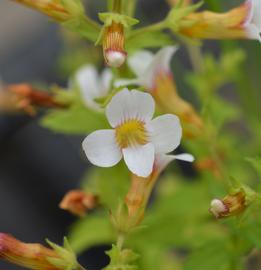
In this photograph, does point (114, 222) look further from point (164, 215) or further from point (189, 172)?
point (189, 172)

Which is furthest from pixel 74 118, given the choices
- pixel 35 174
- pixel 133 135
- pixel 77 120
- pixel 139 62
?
pixel 35 174

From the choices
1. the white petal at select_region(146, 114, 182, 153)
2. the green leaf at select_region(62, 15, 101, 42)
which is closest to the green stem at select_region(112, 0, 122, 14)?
the green leaf at select_region(62, 15, 101, 42)

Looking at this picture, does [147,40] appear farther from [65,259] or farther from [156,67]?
[65,259]

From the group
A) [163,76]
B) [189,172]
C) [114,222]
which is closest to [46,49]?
[189,172]

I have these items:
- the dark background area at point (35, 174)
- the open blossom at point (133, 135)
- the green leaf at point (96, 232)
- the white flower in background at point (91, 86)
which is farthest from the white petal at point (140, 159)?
the dark background area at point (35, 174)

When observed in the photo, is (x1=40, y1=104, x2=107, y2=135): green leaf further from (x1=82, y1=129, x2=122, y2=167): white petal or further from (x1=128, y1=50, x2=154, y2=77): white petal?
(x1=82, y1=129, x2=122, y2=167): white petal
